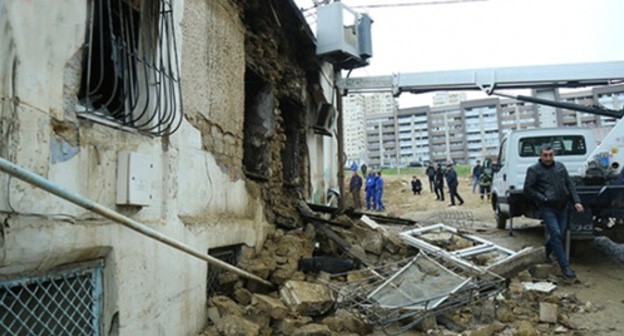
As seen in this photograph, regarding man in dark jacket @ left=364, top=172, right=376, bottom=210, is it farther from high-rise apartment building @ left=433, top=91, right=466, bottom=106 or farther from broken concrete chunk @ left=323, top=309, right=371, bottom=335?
high-rise apartment building @ left=433, top=91, right=466, bottom=106

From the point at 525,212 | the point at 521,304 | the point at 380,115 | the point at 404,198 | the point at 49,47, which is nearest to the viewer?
the point at 49,47

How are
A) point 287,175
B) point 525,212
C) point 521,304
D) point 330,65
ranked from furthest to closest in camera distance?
point 330,65
point 287,175
point 525,212
point 521,304

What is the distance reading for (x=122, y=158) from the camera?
2.64 m

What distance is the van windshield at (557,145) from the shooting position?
7832 mm

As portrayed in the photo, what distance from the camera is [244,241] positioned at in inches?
174

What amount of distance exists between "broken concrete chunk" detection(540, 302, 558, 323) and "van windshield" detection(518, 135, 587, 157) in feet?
15.1

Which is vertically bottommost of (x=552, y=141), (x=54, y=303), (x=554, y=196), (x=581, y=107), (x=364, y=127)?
(x=54, y=303)

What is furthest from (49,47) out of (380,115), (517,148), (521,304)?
(380,115)

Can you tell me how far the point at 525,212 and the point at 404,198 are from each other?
40.7 ft

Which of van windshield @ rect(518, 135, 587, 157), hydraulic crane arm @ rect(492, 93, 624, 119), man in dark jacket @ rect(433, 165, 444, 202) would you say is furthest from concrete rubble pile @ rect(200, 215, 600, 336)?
man in dark jacket @ rect(433, 165, 444, 202)

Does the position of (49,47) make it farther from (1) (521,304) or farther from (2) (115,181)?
(1) (521,304)

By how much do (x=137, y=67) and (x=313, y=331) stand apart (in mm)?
2416

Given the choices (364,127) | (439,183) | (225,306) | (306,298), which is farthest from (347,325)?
(364,127)

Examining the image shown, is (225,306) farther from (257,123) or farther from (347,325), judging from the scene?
(257,123)
